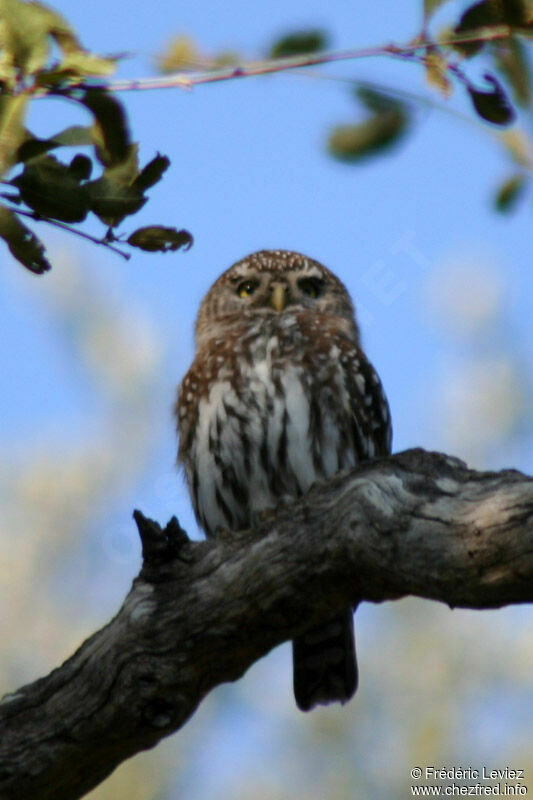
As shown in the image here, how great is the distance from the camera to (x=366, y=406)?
15.0 feet

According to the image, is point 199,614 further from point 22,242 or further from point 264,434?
point 264,434

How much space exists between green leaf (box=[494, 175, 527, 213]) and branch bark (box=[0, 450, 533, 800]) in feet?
2.71

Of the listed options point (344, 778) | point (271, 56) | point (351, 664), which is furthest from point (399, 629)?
point (271, 56)

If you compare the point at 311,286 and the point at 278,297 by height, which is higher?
the point at 311,286

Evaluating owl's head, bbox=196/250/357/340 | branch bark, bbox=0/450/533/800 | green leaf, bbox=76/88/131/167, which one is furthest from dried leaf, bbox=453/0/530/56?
owl's head, bbox=196/250/357/340

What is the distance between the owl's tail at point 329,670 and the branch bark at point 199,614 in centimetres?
141

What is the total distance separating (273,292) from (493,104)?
10.9ft

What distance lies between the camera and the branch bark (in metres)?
2.79

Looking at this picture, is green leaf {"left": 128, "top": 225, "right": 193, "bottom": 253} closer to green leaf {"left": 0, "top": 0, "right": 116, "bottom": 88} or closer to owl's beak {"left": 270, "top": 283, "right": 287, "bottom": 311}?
green leaf {"left": 0, "top": 0, "right": 116, "bottom": 88}

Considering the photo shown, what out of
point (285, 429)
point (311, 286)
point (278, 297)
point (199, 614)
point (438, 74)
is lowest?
point (199, 614)

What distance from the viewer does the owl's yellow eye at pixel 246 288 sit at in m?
5.37

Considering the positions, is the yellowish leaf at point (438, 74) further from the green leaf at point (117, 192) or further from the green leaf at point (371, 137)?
the green leaf at point (117, 192)

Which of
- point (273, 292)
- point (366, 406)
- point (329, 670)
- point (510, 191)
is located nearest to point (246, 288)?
point (273, 292)

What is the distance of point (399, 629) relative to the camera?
7.35 meters
